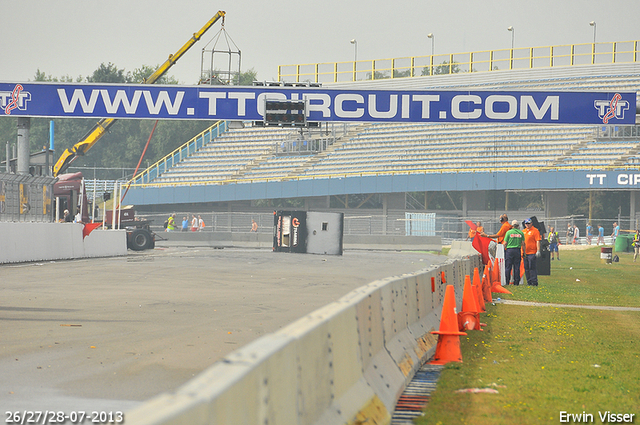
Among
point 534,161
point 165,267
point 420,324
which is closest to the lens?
point 420,324

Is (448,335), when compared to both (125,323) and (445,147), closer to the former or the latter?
(125,323)

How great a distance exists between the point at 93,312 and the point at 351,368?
7741 millimetres

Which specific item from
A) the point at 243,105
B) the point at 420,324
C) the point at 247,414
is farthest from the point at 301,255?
the point at 247,414

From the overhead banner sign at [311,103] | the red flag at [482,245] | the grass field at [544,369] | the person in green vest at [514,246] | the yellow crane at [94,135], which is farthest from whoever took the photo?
the yellow crane at [94,135]

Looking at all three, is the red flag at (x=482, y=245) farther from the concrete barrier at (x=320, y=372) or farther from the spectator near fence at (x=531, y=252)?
the concrete barrier at (x=320, y=372)

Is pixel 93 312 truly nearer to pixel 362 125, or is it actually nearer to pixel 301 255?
pixel 301 255

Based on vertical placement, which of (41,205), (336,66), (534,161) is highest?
(336,66)

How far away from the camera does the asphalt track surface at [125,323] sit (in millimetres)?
6820

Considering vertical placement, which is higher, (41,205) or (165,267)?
(41,205)

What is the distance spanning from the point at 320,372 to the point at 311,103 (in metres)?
24.1

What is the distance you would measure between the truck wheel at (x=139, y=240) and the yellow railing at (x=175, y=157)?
89.9 feet

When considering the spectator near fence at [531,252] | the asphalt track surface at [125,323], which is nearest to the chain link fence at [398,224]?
the spectator near fence at [531,252]

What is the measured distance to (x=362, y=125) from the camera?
6241 centimetres

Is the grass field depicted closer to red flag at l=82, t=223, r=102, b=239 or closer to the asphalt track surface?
the asphalt track surface
